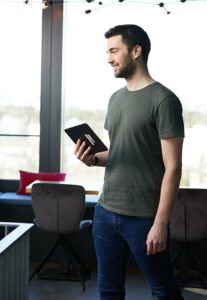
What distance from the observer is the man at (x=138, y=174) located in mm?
1828

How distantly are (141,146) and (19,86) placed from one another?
281 cm

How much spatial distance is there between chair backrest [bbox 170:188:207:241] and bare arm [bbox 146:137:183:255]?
5.36ft

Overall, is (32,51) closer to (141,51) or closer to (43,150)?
(43,150)

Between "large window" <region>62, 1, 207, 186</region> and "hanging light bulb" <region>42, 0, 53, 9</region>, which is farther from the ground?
"hanging light bulb" <region>42, 0, 53, 9</region>

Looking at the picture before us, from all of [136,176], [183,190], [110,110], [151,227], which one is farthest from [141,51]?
[183,190]

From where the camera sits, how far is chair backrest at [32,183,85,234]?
357 cm

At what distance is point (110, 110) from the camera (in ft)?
6.75

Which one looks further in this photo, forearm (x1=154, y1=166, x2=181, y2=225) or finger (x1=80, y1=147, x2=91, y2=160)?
finger (x1=80, y1=147, x2=91, y2=160)

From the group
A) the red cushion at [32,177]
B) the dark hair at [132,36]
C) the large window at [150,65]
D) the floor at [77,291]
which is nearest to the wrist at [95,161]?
the dark hair at [132,36]

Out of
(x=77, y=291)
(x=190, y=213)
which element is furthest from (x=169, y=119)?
(x=77, y=291)

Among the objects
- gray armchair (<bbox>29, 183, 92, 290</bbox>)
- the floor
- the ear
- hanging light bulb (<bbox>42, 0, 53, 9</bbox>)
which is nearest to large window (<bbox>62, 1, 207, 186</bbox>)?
hanging light bulb (<bbox>42, 0, 53, 9</bbox>)

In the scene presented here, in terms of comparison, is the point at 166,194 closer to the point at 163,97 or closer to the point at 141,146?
the point at 141,146

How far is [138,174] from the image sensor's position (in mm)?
1913

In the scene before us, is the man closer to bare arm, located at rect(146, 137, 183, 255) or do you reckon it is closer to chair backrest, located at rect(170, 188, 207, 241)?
bare arm, located at rect(146, 137, 183, 255)
